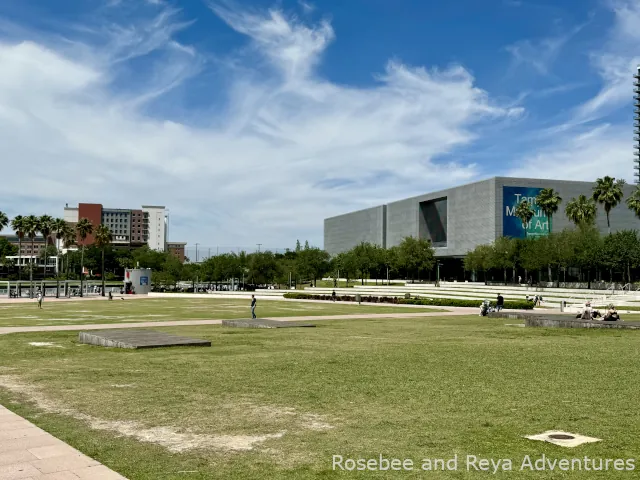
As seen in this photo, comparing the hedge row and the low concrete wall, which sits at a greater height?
the low concrete wall

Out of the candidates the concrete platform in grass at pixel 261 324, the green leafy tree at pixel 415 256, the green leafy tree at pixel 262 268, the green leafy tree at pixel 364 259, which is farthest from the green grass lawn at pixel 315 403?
the green leafy tree at pixel 364 259

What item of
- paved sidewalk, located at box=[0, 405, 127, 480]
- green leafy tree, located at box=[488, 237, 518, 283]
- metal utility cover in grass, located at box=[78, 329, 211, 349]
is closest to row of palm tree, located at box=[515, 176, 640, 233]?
green leafy tree, located at box=[488, 237, 518, 283]

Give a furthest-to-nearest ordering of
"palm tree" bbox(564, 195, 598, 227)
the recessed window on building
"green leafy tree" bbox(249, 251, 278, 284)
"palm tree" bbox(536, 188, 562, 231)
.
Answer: the recessed window on building → "green leafy tree" bbox(249, 251, 278, 284) → "palm tree" bbox(536, 188, 562, 231) → "palm tree" bbox(564, 195, 598, 227)

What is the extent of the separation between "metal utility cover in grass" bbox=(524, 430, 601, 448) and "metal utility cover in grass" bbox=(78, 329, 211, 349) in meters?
14.8

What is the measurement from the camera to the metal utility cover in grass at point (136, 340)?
68.3ft

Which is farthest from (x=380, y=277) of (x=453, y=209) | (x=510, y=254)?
(x=510, y=254)

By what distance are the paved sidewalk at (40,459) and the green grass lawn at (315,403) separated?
243mm

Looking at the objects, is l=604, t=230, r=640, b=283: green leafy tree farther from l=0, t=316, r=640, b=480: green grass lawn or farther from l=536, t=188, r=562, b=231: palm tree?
l=0, t=316, r=640, b=480: green grass lawn

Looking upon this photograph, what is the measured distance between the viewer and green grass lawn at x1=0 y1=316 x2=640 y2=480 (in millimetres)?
7961

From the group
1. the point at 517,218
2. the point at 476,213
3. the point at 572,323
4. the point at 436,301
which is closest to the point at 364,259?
the point at 476,213

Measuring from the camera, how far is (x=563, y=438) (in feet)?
28.3

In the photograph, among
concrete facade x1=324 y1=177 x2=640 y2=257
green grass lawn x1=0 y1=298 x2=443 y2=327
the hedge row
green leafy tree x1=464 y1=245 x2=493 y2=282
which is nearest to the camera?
green grass lawn x1=0 y1=298 x2=443 y2=327

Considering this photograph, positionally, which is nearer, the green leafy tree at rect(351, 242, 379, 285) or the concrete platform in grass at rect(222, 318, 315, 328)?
the concrete platform in grass at rect(222, 318, 315, 328)

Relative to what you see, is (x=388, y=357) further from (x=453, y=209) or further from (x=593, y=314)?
(x=453, y=209)
